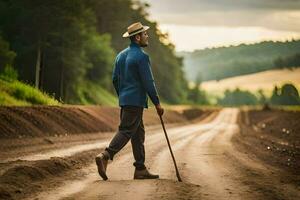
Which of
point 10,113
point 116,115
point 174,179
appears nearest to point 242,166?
point 174,179

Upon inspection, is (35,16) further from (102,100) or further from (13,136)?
(13,136)

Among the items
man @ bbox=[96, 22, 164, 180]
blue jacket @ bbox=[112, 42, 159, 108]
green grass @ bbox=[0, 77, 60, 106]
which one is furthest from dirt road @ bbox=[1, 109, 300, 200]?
green grass @ bbox=[0, 77, 60, 106]

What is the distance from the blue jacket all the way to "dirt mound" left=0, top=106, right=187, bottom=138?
839 cm

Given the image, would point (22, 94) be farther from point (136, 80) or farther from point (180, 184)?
point (180, 184)

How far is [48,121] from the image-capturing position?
68.4 feet

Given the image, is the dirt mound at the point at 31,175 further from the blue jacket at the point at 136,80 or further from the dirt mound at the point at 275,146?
the dirt mound at the point at 275,146

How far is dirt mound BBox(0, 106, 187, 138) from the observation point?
58.7ft

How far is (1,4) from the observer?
38.9 m

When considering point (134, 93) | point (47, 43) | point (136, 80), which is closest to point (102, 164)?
point (134, 93)

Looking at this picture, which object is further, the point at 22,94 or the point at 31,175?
the point at 22,94

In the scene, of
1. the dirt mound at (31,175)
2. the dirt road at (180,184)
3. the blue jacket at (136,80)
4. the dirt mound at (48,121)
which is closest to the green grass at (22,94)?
the dirt mound at (48,121)

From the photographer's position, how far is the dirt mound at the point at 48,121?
1789 centimetres

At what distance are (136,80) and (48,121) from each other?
479 inches

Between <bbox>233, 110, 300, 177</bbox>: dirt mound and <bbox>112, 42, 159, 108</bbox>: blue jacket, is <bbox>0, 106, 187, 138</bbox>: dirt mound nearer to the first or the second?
<bbox>233, 110, 300, 177</bbox>: dirt mound
